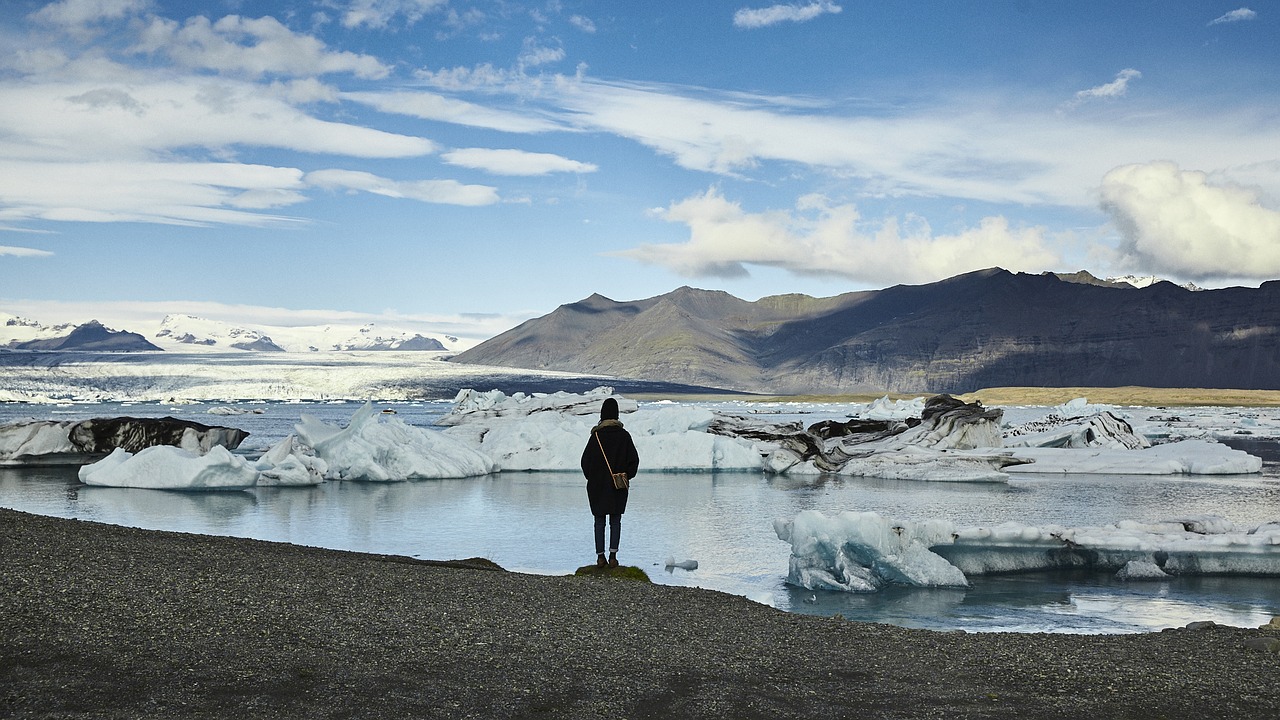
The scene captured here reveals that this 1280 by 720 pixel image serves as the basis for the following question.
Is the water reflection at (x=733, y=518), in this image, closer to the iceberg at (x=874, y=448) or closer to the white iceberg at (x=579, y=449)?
the white iceberg at (x=579, y=449)

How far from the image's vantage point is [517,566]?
11.0 metres

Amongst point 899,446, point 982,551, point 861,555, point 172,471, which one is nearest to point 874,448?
point 899,446

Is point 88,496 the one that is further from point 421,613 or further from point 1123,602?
point 1123,602

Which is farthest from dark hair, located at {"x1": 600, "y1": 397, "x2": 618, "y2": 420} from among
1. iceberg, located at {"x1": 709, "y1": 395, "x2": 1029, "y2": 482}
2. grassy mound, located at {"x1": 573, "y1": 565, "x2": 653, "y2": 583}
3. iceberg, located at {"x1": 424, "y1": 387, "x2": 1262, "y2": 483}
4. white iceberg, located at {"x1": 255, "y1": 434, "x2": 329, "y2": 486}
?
iceberg, located at {"x1": 709, "y1": 395, "x2": 1029, "y2": 482}

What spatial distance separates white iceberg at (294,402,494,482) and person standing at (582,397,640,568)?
13.8m

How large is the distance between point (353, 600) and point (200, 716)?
237cm

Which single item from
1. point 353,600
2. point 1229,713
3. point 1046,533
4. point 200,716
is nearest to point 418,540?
point 353,600

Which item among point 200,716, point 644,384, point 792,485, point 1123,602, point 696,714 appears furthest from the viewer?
point 644,384

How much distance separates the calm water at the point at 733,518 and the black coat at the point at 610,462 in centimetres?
130

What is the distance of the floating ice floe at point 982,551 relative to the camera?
10344 millimetres

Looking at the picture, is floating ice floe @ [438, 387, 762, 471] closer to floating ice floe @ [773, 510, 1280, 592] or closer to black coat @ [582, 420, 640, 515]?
floating ice floe @ [773, 510, 1280, 592]

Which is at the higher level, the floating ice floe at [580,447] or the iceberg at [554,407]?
the iceberg at [554,407]

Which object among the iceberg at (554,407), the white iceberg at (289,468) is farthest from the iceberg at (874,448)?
the white iceberg at (289,468)

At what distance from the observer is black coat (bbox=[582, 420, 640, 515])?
9109 mm
